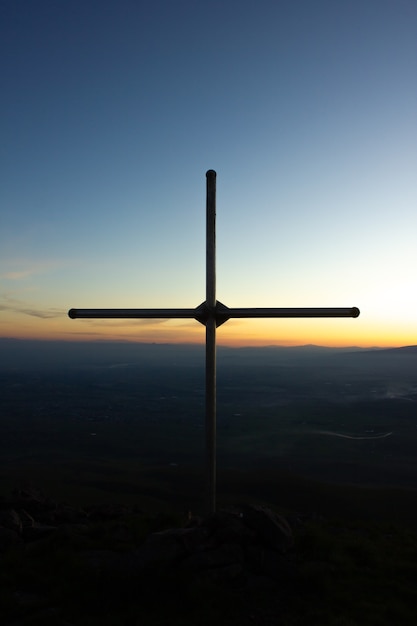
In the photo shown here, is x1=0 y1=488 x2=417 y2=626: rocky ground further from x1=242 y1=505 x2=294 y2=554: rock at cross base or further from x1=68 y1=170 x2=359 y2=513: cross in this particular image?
x1=68 y1=170 x2=359 y2=513: cross

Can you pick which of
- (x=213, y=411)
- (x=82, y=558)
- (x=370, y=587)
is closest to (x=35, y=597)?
(x=82, y=558)

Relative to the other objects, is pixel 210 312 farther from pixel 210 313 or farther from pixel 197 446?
pixel 197 446


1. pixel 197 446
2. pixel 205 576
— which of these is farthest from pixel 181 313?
pixel 197 446

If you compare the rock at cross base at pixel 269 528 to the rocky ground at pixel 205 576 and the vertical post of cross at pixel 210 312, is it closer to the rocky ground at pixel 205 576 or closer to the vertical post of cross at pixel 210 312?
the rocky ground at pixel 205 576

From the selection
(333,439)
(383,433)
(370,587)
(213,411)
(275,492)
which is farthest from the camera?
(383,433)

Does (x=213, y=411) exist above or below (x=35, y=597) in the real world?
above

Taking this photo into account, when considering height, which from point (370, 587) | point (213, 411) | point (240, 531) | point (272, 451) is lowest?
point (272, 451)

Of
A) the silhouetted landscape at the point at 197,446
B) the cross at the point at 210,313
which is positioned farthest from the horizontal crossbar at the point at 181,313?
the silhouetted landscape at the point at 197,446

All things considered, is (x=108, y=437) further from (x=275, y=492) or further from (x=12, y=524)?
(x=12, y=524)
